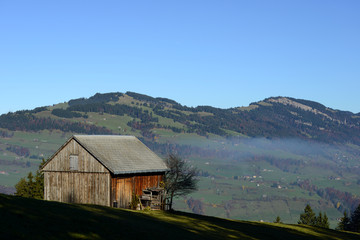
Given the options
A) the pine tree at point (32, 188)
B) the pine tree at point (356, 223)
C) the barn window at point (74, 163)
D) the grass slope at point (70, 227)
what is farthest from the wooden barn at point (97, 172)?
the pine tree at point (356, 223)

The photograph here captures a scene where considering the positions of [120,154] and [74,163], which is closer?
[74,163]

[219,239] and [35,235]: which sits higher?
[35,235]

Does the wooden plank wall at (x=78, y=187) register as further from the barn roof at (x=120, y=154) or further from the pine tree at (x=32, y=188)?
the pine tree at (x=32, y=188)

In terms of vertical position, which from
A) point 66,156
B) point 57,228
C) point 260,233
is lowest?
point 260,233

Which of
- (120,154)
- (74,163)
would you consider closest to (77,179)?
(74,163)

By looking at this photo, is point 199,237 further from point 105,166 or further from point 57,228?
point 105,166

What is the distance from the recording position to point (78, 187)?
175 ft

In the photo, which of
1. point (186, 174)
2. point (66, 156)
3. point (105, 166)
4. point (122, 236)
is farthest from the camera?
point (186, 174)

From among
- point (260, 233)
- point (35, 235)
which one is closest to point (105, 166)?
point (260, 233)

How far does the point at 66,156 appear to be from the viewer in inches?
2147

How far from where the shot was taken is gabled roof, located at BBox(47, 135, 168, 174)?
171 feet

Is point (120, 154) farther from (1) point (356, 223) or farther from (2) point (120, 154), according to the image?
(1) point (356, 223)

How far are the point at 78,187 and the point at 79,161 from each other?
3089 millimetres

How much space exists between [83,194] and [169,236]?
2640 centimetres
